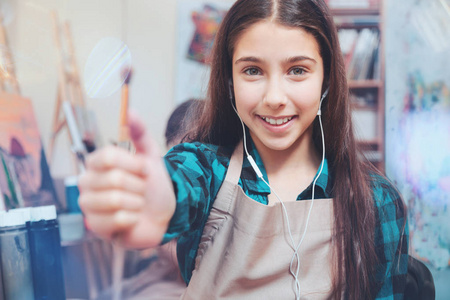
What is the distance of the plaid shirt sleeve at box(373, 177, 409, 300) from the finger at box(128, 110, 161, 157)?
58cm

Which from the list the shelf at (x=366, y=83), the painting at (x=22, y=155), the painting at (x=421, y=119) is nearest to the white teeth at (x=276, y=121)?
the painting at (x=22, y=155)

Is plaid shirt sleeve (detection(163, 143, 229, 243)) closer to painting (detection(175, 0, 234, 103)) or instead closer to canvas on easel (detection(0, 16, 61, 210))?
canvas on easel (detection(0, 16, 61, 210))

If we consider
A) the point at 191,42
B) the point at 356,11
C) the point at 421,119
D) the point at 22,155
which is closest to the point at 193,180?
the point at 22,155

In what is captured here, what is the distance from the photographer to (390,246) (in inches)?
30.0

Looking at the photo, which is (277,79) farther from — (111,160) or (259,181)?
(111,160)

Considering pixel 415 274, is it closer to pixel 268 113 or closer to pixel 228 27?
pixel 268 113

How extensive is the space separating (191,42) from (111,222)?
6.72 ft

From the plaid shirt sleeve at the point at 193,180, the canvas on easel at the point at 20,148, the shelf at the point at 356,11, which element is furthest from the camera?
the shelf at the point at 356,11

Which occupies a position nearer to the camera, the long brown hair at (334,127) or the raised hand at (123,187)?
the raised hand at (123,187)

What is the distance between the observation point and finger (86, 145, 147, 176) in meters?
0.33

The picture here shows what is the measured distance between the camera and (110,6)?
2.06 meters

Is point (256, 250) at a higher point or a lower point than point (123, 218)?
lower

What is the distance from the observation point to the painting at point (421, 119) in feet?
4.53

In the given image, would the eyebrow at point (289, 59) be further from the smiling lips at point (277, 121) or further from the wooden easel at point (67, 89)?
the wooden easel at point (67, 89)
